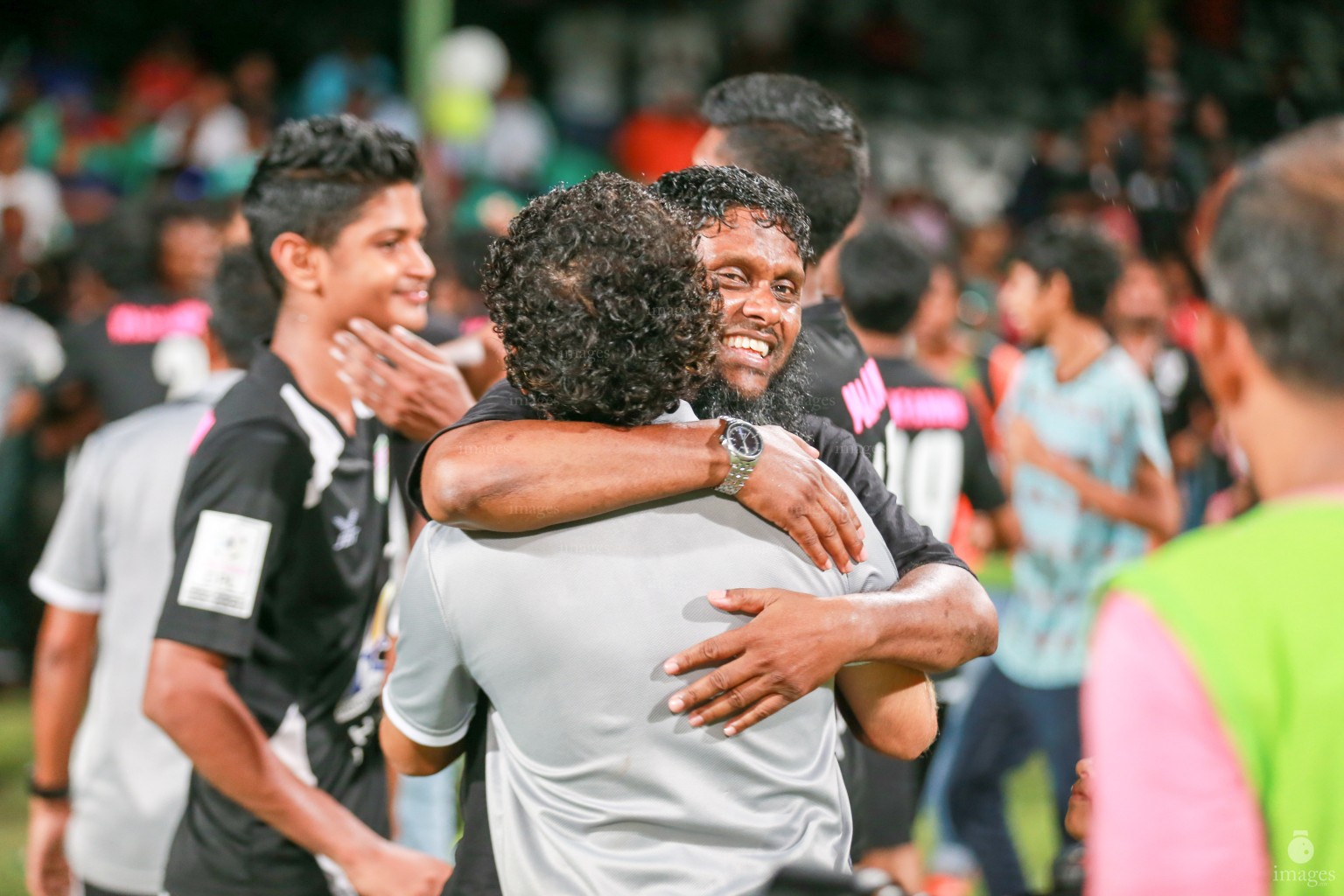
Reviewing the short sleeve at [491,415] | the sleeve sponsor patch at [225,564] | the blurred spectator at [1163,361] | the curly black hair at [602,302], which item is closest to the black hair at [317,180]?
the sleeve sponsor patch at [225,564]

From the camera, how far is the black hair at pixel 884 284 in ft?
15.3

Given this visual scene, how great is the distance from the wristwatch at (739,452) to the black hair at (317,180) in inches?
52.3

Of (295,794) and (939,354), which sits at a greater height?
(939,354)

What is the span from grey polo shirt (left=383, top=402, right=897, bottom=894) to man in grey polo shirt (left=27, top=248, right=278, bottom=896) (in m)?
1.74

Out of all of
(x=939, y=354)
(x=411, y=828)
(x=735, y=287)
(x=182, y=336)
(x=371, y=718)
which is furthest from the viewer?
(x=939, y=354)

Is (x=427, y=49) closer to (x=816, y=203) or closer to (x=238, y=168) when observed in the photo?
(x=238, y=168)

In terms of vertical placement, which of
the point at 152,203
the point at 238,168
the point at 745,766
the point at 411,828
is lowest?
the point at 411,828

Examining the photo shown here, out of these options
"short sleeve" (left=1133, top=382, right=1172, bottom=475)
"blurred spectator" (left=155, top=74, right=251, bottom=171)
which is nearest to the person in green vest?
"short sleeve" (left=1133, top=382, right=1172, bottom=475)

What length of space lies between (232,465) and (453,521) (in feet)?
2.65

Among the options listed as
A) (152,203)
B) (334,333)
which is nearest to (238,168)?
(152,203)

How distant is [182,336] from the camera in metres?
6.11

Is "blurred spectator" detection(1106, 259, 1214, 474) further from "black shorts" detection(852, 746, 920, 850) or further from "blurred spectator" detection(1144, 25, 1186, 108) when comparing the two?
"black shorts" detection(852, 746, 920, 850)

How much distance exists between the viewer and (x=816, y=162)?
2949 millimetres

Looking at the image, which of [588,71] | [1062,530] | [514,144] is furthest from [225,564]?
[588,71]
